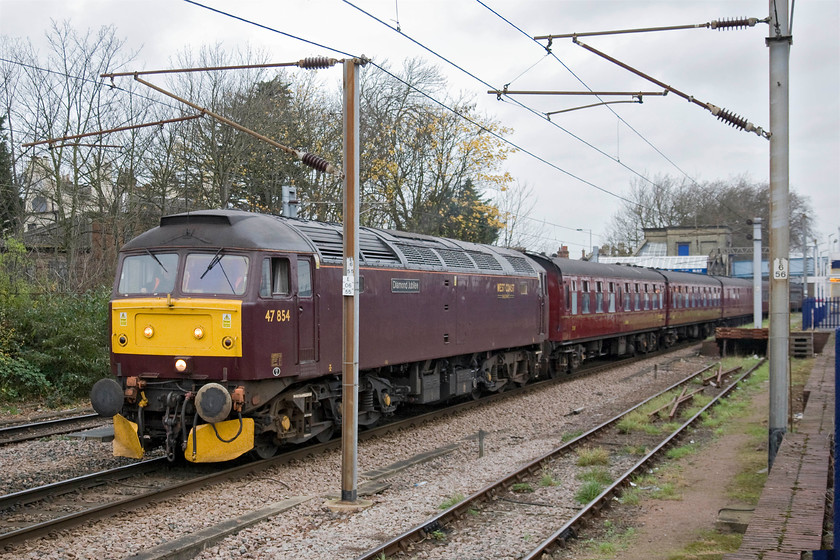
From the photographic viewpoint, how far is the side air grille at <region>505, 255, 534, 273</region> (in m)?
18.7

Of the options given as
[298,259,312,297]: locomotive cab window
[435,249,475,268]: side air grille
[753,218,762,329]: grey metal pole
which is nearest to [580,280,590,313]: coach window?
[435,249,475,268]: side air grille

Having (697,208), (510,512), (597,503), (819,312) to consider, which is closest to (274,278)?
(510,512)

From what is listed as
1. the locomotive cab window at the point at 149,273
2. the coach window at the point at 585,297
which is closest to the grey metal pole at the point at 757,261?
the coach window at the point at 585,297

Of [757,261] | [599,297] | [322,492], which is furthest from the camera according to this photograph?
[757,261]

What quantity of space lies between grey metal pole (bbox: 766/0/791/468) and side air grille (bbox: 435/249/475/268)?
6402 mm

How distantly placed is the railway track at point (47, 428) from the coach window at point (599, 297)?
15.1 m

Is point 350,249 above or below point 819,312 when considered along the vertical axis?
above

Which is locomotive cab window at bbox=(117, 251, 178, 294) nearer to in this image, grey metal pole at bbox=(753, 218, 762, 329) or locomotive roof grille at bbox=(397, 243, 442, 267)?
locomotive roof grille at bbox=(397, 243, 442, 267)

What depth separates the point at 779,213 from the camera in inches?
391

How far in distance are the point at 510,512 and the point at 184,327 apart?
4.47 meters

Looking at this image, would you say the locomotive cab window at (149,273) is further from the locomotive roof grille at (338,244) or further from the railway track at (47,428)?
the railway track at (47,428)

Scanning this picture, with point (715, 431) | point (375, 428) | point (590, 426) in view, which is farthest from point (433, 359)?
point (715, 431)

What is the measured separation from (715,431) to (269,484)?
798 cm

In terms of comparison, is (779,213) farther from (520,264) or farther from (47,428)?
(47,428)
